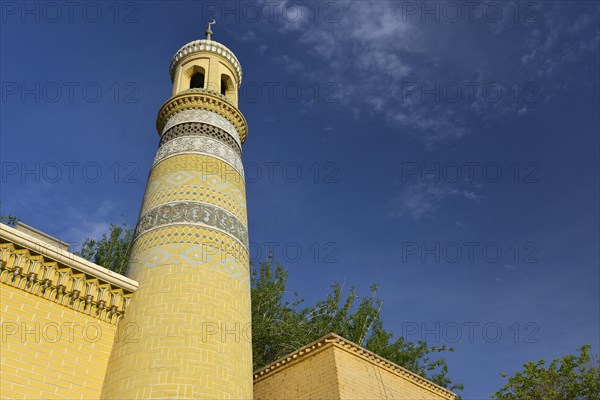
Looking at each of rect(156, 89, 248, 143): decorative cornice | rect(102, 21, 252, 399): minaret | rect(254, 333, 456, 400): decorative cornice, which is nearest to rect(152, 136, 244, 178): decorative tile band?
rect(102, 21, 252, 399): minaret

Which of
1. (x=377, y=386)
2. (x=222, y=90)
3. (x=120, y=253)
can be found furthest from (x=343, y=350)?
(x=120, y=253)

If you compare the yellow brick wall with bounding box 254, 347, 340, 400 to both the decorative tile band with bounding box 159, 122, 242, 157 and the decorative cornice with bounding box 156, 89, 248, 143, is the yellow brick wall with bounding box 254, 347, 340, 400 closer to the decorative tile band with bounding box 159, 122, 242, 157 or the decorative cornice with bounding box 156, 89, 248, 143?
the decorative tile band with bounding box 159, 122, 242, 157

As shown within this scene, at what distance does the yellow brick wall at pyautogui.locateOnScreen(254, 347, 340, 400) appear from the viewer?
7.08 m

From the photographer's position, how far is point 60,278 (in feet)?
19.6

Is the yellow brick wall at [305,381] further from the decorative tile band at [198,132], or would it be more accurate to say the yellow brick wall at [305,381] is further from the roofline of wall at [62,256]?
the decorative tile band at [198,132]

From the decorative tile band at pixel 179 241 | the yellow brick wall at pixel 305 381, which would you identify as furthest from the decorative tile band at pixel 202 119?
the yellow brick wall at pixel 305 381

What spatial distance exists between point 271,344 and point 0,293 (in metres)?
10.4

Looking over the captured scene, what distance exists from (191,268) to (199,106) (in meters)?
3.25

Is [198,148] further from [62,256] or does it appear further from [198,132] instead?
[62,256]

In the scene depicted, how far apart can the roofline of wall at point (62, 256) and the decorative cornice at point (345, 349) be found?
2659mm

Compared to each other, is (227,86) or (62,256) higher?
(227,86)

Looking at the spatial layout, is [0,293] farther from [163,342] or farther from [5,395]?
[163,342]

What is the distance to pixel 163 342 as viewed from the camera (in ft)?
19.4

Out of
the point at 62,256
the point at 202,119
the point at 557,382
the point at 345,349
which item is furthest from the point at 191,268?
the point at 557,382
